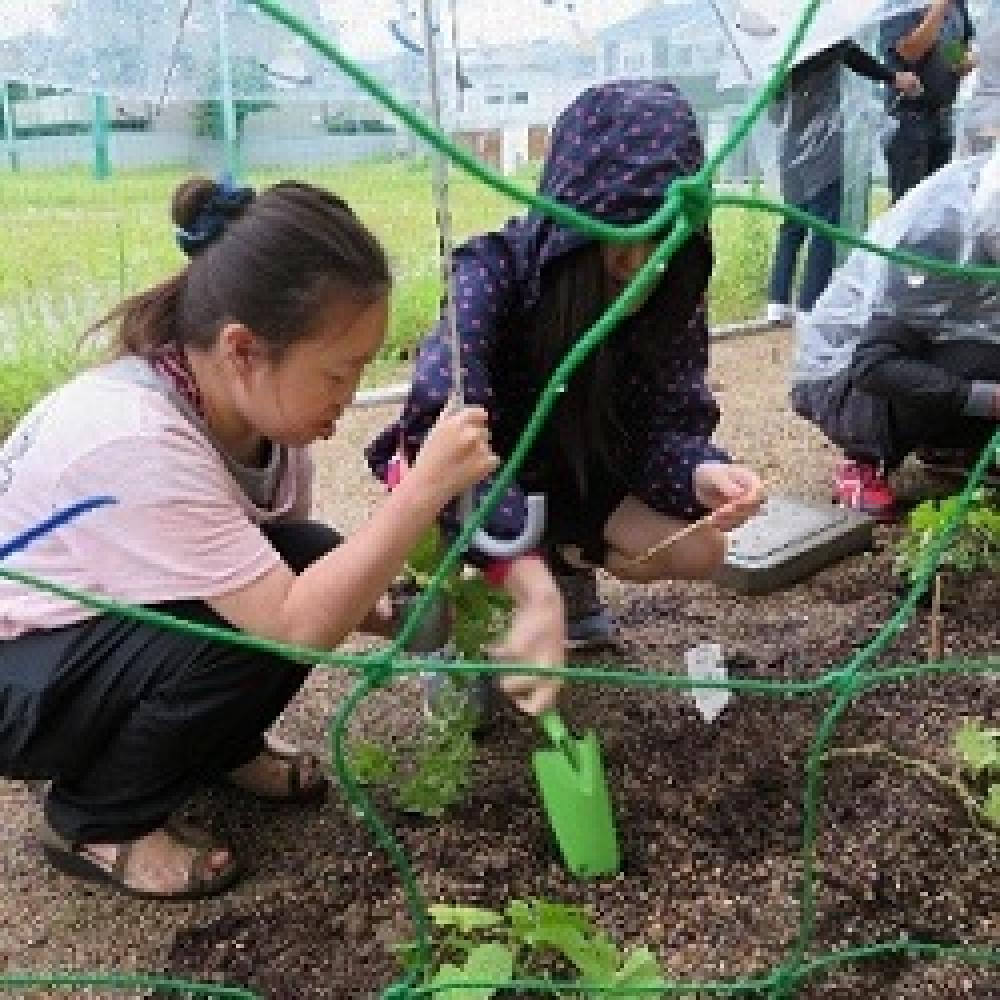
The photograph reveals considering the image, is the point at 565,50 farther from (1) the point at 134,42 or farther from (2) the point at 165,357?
(2) the point at 165,357

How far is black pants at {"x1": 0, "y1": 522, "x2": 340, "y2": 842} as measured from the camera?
143 cm

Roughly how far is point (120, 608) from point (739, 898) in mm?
819

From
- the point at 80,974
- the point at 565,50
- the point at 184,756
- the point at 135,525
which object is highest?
the point at 565,50

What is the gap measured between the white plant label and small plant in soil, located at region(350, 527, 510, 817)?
368 millimetres

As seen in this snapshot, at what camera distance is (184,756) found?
147 cm

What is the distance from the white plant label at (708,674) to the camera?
6.04 feet

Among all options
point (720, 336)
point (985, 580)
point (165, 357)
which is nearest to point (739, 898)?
point (165, 357)

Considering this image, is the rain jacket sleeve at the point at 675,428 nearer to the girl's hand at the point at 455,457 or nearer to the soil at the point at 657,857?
the soil at the point at 657,857

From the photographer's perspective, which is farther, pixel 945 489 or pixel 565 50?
pixel 565 50

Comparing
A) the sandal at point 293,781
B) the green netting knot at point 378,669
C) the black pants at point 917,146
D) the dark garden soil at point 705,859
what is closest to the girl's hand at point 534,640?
the dark garden soil at point 705,859

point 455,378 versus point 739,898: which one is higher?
point 455,378

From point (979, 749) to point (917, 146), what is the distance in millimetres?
3278

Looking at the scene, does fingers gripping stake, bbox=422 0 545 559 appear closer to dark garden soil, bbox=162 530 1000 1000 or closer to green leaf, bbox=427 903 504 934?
dark garden soil, bbox=162 530 1000 1000

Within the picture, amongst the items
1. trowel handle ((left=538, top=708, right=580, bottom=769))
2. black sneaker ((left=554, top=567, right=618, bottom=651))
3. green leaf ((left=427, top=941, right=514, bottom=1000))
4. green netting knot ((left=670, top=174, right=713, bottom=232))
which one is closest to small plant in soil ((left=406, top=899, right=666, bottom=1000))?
green leaf ((left=427, top=941, right=514, bottom=1000))
